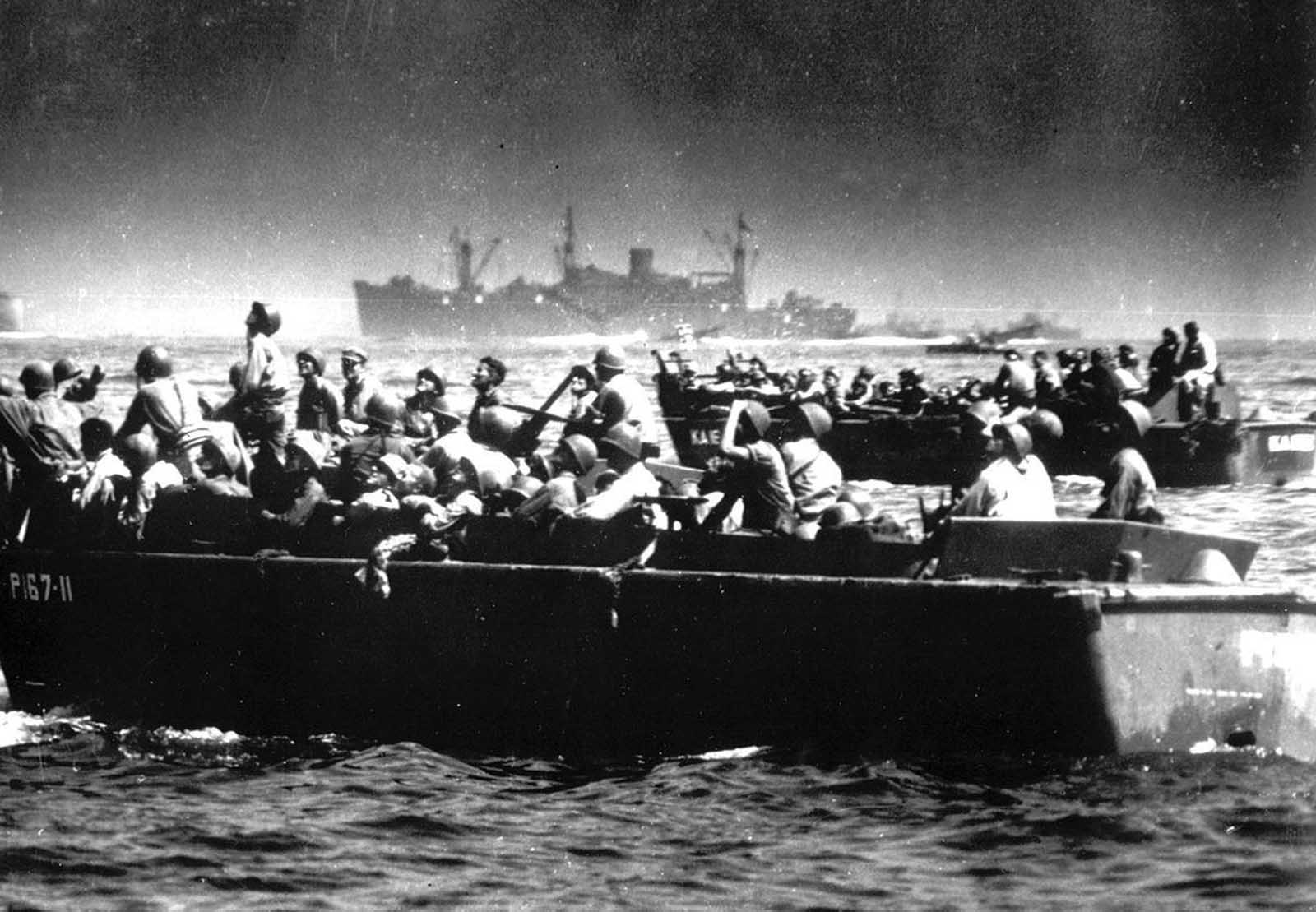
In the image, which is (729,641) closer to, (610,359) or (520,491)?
(520,491)

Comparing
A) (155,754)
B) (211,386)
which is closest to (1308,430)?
(155,754)

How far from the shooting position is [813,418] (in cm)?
1178

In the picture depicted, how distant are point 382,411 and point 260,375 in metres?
1.45

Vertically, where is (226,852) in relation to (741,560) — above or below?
below

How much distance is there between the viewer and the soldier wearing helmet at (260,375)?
44.5 ft

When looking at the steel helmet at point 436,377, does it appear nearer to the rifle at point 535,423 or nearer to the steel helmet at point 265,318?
the rifle at point 535,423

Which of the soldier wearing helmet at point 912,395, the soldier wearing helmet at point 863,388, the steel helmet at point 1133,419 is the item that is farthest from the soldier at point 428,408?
the soldier wearing helmet at point 863,388

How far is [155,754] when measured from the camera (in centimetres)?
1189

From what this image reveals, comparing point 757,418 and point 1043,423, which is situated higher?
point 757,418

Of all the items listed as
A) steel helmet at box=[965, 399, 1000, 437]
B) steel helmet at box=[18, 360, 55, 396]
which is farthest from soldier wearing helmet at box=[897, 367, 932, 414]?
steel helmet at box=[965, 399, 1000, 437]

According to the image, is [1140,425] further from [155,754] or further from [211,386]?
[211,386]

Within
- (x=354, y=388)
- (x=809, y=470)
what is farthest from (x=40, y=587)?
(x=809, y=470)

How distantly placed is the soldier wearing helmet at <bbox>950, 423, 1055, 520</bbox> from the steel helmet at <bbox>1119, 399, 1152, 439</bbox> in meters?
10.5

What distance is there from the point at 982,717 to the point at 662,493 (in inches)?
108
